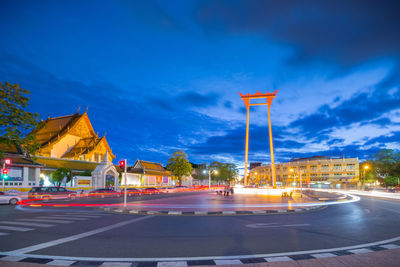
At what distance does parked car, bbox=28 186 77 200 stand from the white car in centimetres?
402

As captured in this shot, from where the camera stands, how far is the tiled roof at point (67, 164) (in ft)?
133

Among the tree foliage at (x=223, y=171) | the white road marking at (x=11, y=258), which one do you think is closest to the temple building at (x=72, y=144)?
the white road marking at (x=11, y=258)

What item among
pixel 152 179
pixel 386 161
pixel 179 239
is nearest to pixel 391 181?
pixel 386 161

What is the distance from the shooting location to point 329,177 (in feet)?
319

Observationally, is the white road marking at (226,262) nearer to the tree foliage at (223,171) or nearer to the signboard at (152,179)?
the signboard at (152,179)

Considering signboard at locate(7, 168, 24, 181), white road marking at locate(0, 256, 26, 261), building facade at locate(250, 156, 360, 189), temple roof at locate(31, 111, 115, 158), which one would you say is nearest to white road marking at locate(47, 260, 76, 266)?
white road marking at locate(0, 256, 26, 261)

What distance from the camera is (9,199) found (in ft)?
81.3

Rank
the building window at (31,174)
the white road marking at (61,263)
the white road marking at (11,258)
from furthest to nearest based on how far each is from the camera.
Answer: the building window at (31,174), the white road marking at (11,258), the white road marking at (61,263)

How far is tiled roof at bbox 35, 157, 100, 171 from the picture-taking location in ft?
133

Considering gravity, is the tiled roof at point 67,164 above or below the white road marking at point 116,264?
above

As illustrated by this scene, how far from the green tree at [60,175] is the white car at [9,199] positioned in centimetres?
1515

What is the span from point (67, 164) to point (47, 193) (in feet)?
47.3

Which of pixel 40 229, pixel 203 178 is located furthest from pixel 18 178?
pixel 203 178

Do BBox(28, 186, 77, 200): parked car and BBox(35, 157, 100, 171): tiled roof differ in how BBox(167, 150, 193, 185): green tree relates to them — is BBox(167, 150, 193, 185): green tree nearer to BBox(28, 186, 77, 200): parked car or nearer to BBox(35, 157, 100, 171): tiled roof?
BBox(35, 157, 100, 171): tiled roof
